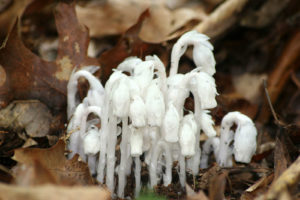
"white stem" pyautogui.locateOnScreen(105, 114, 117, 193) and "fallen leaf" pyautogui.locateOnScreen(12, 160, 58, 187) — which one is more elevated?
"white stem" pyautogui.locateOnScreen(105, 114, 117, 193)

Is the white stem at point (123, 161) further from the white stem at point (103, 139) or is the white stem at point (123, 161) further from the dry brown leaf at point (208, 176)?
the dry brown leaf at point (208, 176)

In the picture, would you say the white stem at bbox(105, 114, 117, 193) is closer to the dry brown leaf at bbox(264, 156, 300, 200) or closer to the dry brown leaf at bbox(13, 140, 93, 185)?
the dry brown leaf at bbox(13, 140, 93, 185)

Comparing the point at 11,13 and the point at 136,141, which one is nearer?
the point at 136,141

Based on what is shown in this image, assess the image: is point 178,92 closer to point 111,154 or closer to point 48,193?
point 111,154

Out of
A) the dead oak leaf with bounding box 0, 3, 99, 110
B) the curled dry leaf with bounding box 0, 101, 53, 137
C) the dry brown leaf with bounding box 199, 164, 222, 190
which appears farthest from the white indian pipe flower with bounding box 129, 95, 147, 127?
the dead oak leaf with bounding box 0, 3, 99, 110

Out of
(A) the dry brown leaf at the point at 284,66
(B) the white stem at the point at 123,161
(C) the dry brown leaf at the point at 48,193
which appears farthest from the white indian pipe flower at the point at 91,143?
(A) the dry brown leaf at the point at 284,66

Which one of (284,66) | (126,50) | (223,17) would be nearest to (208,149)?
(126,50)

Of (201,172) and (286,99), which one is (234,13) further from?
(201,172)
